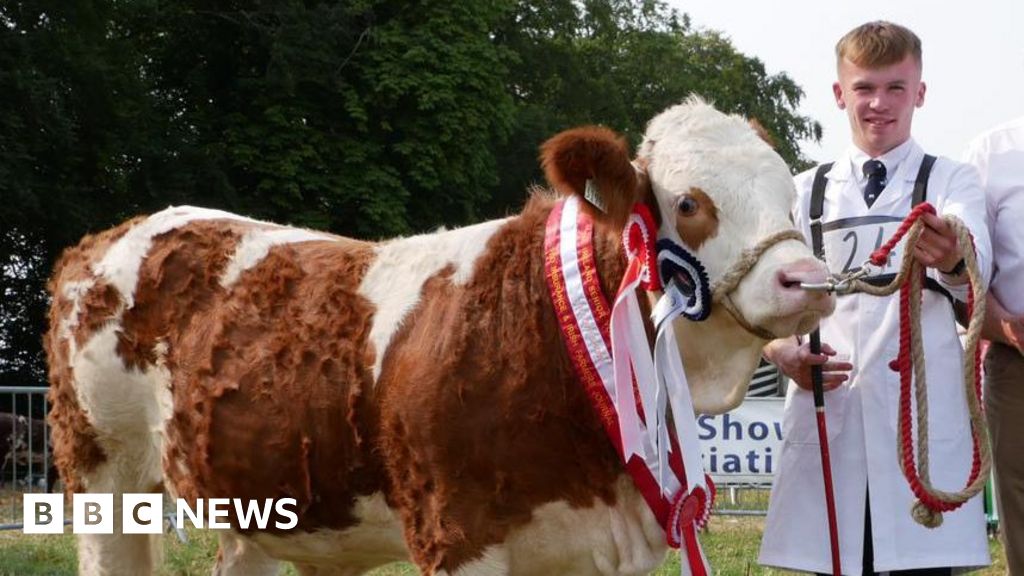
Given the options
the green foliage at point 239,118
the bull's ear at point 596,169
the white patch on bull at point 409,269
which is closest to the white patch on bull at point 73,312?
the white patch on bull at point 409,269

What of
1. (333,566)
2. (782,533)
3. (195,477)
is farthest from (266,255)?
(782,533)

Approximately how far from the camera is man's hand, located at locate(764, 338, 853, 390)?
422cm

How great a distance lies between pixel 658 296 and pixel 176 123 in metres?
24.0

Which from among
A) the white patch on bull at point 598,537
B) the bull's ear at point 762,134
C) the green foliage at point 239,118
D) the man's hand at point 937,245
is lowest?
the white patch on bull at point 598,537

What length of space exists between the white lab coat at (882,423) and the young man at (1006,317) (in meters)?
0.28

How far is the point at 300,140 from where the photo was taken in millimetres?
26391

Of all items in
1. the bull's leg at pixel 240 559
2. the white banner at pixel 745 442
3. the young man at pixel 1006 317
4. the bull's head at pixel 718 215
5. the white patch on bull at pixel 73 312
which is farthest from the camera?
the white banner at pixel 745 442

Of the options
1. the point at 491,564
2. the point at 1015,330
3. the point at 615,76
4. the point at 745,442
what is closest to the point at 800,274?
the point at 1015,330

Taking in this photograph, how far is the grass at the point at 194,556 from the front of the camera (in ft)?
27.0

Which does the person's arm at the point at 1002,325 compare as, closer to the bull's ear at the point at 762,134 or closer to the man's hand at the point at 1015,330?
the man's hand at the point at 1015,330

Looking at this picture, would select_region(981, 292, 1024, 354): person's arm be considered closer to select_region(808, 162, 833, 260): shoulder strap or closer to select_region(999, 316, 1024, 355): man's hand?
select_region(999, 316, 1024, 355): man's hand

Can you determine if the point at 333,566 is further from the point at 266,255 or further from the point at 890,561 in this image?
the point at 890,561

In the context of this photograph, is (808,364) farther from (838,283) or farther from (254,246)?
(254,246)

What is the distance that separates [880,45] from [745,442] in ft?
29.4
